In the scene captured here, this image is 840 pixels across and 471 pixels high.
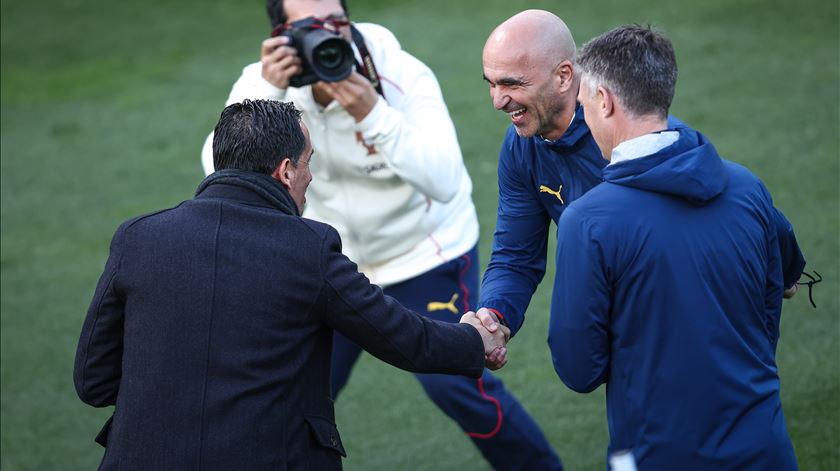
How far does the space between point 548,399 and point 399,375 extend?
91 centimetres

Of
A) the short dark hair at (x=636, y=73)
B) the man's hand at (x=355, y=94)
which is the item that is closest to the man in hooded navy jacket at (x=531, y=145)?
the short dark hair at (x=636, y=73)

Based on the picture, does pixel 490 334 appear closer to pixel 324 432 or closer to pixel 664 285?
pixel 324 432

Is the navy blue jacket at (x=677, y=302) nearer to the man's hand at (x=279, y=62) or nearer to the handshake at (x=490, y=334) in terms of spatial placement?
the handshake at (x=490, y=334)

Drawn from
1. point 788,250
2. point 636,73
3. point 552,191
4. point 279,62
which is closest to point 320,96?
point 279,62

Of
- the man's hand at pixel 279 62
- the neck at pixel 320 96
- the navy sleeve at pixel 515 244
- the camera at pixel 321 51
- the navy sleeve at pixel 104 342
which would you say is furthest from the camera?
the neck at pixel 320 96

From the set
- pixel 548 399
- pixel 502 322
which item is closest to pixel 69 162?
pixel 548 399

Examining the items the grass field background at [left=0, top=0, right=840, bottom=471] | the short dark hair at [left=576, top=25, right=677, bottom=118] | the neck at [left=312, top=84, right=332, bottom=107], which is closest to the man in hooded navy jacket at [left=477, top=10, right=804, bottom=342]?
the short dark hair at [left=576, top=25, right=677, bottom=118]

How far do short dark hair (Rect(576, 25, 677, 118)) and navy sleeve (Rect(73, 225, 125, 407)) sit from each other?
4.43ft

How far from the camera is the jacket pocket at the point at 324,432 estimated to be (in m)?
3.05

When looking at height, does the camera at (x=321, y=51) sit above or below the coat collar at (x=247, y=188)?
above

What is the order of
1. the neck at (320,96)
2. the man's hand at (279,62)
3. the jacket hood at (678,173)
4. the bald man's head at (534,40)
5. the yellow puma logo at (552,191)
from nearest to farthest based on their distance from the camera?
the jacket hood at (678,173)
the bald man's head at (534,40)
the yellow puma logo at (552,191)
the man's hand at (279,62)
the neck at (320,96)

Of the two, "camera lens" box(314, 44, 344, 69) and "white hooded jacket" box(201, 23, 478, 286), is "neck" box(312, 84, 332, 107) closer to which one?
"white hooded jacket" box(201, 23, 478, 286)

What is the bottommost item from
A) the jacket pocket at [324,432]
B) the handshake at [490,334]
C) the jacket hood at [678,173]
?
the handshake at [490,334]

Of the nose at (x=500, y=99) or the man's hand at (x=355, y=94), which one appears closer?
the nose at (x=500, y=99)
